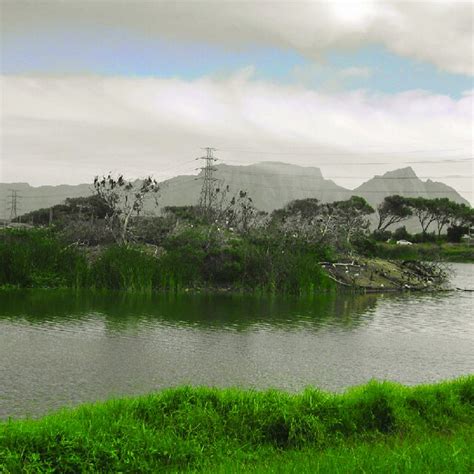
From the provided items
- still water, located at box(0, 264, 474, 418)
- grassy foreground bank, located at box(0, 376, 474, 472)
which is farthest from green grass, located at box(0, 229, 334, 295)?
grassy foreground bank, located at box(0, 376, 474, 472)

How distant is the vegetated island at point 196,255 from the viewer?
38.5 metres

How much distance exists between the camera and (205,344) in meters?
22.3

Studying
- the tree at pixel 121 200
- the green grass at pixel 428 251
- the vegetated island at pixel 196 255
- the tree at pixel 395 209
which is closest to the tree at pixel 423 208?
the tree at pixel 395 209

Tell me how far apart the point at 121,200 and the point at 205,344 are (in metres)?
31.3

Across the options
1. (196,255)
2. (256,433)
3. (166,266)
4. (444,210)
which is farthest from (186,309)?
(444,210)

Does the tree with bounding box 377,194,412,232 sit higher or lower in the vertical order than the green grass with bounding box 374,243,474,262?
higher

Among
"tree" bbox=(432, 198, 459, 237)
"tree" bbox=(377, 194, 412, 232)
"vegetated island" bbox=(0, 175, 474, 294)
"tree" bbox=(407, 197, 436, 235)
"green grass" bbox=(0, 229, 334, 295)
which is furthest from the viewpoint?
"tree" bbox=(377, 194, 412, 232)

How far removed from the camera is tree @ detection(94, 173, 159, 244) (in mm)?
47397

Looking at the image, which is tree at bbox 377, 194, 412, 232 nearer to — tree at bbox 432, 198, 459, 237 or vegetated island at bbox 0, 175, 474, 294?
tree at bbox 432, 198, 459, 237

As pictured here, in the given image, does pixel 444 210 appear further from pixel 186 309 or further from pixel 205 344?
pixel 205 344

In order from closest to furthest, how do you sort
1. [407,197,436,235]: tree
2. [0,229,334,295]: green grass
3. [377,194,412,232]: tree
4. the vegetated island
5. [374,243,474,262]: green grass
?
[0,229,334,295]: green grass
the vegetated island
[374,243,474,262]: green grass
[407,197,436,235]: tree
[377,194,412,232]: tree

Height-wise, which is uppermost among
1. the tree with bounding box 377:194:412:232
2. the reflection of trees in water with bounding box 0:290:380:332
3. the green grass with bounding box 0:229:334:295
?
the tree with bounding box 377:194:412:232

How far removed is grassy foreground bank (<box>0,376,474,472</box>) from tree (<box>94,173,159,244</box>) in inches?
1397

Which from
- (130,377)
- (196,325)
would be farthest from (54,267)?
(130,377)
